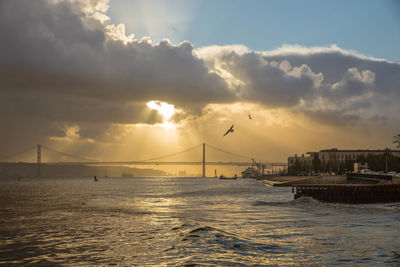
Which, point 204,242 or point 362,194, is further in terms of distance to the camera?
point 362,194

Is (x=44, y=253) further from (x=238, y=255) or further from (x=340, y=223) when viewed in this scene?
(x=340, y=223)

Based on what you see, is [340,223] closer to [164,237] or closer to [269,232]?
[269,232]

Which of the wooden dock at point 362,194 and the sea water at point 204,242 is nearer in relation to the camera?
the sea water at point 204,242

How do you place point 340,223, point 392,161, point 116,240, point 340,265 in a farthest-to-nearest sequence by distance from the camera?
1. point 392,161
2. point 340,223
3. point 116,240
4. point 340,265

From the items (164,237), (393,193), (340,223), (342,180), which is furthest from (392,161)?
(164,237)

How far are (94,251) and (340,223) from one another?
19.5 meters

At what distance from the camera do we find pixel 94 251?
2178cm

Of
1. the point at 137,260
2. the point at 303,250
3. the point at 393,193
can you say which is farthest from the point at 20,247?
the point at 393,193

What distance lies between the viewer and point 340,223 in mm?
33000

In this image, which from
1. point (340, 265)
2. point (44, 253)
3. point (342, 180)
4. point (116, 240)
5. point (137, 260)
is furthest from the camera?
point (342, 180)

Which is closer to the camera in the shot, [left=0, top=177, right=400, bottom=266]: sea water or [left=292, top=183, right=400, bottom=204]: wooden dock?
[left=0, top=177, right=400, bottom=266]: sea water

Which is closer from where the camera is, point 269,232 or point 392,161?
point 269,232

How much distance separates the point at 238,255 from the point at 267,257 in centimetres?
140

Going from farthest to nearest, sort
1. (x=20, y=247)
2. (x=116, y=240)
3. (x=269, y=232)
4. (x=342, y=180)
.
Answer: (x=342, y=180)
(x=269, y=232)
(x=116, y=240)
(x=20, y=247)
